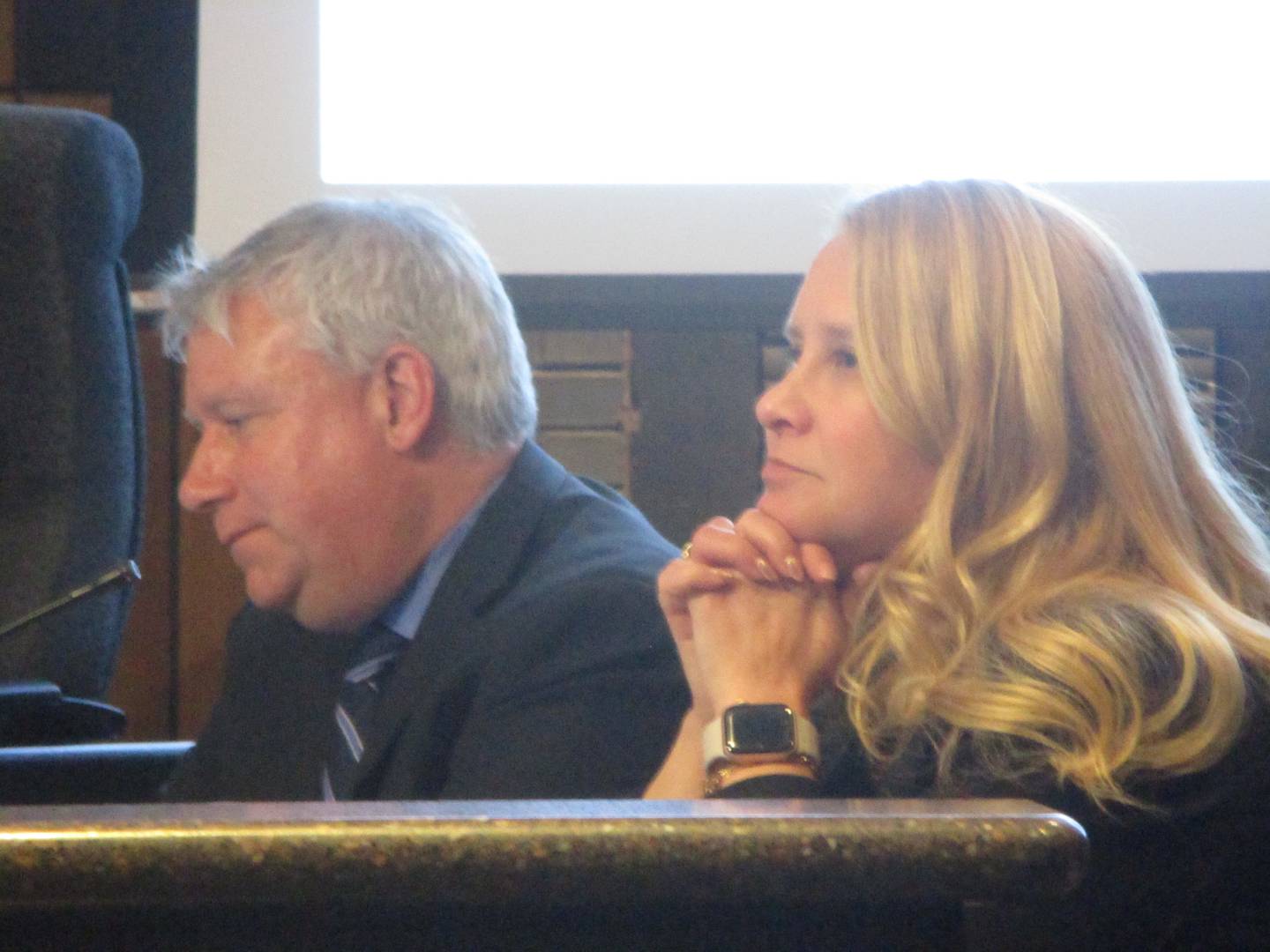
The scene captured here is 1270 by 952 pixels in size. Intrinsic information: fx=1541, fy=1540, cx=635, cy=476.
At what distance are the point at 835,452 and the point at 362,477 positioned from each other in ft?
1.62

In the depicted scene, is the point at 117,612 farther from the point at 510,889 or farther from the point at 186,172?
the point at 510,889

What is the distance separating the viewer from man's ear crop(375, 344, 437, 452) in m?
1.38

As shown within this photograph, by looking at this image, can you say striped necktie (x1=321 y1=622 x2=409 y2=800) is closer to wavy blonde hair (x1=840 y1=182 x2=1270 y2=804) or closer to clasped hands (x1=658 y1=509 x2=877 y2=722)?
clasped hands (x1=658 y1=509 x2=877 y2=722)

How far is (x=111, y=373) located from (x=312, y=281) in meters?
0.20

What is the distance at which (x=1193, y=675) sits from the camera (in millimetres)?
842

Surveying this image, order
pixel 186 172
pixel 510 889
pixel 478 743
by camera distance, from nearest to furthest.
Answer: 1. pixel 510 889
2. pixel 478 743
3. pixel 186 172

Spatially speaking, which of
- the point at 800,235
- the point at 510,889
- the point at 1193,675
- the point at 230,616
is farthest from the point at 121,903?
the point at 230,616

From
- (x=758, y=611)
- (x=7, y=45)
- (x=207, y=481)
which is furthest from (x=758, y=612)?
(x=7, y=45)

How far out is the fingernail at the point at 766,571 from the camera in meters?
1.08

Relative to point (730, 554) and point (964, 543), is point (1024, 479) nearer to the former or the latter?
point (964, 543)

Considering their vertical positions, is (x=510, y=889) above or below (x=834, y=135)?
below

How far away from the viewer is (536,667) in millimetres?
1147

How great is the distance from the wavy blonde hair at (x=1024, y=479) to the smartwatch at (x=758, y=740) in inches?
1.5

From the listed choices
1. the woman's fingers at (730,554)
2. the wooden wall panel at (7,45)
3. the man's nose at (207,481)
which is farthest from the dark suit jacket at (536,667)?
the wooden wall panel at (7,45)
